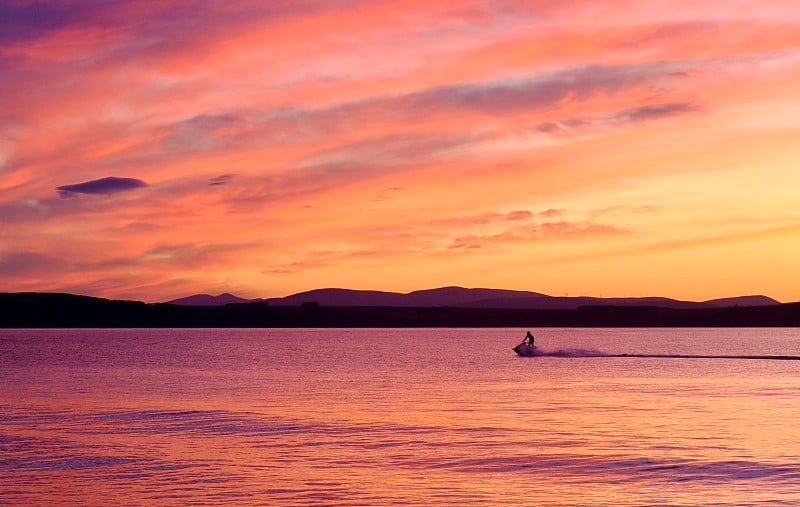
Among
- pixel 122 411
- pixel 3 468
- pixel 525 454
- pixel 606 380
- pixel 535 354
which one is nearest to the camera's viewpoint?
pixel 3 468

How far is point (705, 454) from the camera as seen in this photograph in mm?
35781

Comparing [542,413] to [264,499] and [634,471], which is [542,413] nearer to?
[634,471]

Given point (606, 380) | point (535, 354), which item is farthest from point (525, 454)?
point (535, 354)

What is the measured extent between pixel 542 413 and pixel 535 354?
74.3 meters

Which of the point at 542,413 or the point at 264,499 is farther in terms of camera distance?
the point at 542,413

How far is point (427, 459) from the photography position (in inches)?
1404

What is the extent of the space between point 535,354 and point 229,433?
8459 centimetres

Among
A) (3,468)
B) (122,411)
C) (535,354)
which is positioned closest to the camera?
(3,468)

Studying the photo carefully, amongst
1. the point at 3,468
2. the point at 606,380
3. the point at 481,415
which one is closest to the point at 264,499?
the point at 3,468

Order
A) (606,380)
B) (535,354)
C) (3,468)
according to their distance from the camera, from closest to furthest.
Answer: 1. (3,468)
2. (606,380)
3. (535,354)

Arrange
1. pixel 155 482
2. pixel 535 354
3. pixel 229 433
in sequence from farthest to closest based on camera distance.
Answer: pixel 535 354 → pixel 229 433 → pixel 155 482

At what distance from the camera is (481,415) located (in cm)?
5109

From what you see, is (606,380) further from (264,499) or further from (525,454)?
(264,499)

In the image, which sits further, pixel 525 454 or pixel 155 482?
pixel 525 454
